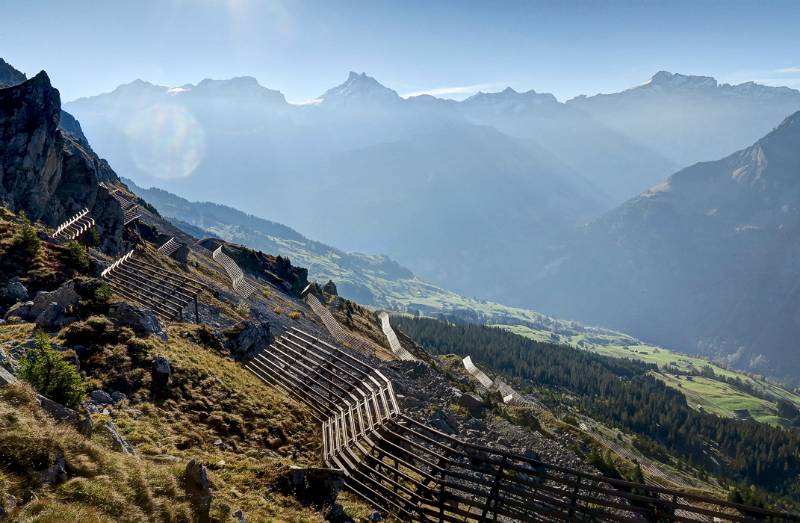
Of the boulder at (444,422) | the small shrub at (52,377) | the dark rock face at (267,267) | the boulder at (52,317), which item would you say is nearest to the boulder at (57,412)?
the small shrub at (52,377)

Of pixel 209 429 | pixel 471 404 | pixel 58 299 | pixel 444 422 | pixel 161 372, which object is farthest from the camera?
pixel 471 404

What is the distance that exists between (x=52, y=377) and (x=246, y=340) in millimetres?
18184

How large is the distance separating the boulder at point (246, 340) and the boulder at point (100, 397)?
12.9 meters

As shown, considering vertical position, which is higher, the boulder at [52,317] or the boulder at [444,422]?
the boulder at [52,317]

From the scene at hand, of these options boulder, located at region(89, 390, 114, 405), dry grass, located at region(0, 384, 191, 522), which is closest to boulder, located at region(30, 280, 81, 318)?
boulder, located at region(89, 390, 114, 405)

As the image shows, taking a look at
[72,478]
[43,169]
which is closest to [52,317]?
[72,478]

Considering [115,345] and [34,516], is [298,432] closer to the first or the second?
[115,345]

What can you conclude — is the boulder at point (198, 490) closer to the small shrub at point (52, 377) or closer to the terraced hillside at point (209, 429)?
the terraced hillside at point (209, 429)

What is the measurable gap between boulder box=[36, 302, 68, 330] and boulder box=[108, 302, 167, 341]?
2.15 m

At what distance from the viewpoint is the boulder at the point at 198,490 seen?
13.1 meters

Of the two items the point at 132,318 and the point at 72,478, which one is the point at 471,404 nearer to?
the point at 132,318

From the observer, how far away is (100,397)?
68.4 feet

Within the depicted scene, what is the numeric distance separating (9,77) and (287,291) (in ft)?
570

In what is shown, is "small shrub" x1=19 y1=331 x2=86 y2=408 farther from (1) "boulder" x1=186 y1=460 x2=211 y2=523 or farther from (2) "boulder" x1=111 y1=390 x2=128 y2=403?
(1) "boulder" x1=186 y1=460 x2=211 y2=523
